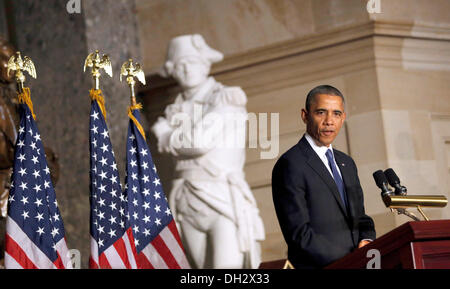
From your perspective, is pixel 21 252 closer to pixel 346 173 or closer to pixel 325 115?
pixel 346 173

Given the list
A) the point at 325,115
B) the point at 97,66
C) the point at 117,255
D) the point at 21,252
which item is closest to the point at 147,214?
the point at 117,255

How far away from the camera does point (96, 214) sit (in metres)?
7.09

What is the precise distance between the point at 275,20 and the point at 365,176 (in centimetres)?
200

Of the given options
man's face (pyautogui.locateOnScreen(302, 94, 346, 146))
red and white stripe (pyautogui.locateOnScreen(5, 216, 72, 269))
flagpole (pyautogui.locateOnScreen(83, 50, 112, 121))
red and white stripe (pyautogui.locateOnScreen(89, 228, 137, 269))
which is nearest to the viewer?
man's face (pyautogui.locateOnScreen(302, 94, 346, 146))

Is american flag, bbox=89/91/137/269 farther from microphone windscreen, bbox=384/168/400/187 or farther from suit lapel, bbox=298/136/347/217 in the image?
microphone windscreen, bbox=384/168/400/187

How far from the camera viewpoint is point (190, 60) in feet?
32.7

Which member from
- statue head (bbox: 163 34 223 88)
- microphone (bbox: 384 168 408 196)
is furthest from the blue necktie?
statue head (bbox: 163 34 223 88)

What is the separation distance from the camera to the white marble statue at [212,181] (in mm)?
9156

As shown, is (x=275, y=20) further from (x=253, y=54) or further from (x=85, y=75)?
(x=85, y=75)

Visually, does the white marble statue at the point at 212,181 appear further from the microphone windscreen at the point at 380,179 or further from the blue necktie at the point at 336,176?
the microphone windscreen at the point at 380,179

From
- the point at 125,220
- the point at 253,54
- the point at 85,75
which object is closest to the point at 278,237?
the point at 253,54

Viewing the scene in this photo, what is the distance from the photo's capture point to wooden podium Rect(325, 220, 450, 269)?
3.96 metres

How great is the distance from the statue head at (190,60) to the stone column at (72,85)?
98 centimetres

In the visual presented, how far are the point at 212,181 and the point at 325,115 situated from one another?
5031mm
